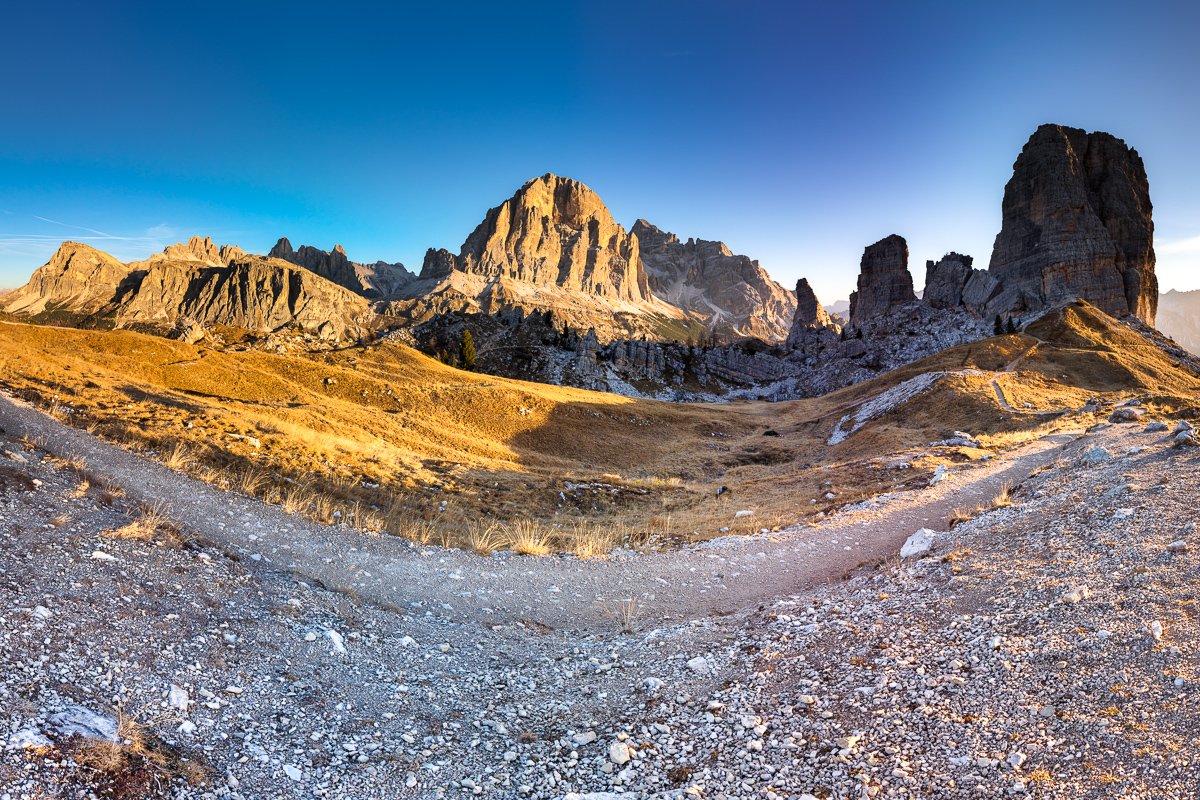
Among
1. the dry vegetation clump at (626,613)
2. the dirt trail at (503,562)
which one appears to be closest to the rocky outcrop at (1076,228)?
the dirt trail at (503,562)

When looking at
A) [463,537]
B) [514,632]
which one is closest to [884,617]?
[514,632]

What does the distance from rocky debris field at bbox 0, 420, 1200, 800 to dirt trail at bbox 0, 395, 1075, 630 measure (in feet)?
3.45

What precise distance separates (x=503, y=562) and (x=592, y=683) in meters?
6.44

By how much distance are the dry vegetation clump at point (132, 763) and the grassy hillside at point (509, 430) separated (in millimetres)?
10089

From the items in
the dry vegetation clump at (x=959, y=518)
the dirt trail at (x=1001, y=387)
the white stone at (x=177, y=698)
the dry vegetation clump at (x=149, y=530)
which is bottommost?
the white stone at (x=177, y=698)

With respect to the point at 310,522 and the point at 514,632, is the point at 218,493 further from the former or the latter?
the point at 514,632

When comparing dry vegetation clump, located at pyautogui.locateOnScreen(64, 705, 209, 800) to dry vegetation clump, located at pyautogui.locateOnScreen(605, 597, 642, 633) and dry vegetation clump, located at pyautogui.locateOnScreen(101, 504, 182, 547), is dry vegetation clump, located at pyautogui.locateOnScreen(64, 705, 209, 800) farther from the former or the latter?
dry vegetation clump, located at pyautogui.locateOnScreen(605, 597, 642, 633)

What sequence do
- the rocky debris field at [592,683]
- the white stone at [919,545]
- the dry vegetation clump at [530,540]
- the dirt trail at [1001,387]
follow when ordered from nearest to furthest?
the rocky debris field at [592,683] < the white stone at [919,545] < the dry vegetation clump at [530,540] < the dirt trail at [1001,387]

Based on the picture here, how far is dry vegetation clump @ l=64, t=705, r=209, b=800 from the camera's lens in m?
4.39

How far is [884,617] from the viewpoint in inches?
326

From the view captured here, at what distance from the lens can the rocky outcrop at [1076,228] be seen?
13425 centimetres

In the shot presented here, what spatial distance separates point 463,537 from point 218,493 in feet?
22.7

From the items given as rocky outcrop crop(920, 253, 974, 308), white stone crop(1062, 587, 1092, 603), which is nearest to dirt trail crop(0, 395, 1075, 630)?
white stone crop(1062, 587, 1092, 603)

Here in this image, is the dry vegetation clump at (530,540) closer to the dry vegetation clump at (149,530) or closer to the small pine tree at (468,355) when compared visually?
the dry vegetation clump at (149,530)
